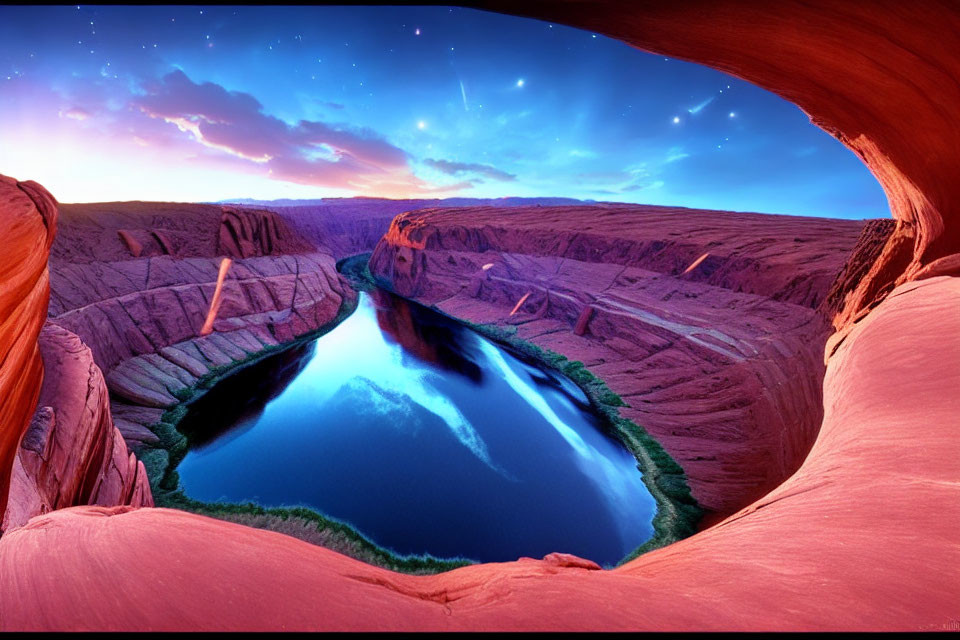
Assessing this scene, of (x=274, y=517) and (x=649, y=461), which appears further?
(x=649, y=461)

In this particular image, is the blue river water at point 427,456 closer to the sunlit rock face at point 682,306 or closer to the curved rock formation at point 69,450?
the sunlit rock face at point 682,306

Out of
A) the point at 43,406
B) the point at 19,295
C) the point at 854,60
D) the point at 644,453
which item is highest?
the point at 854,60

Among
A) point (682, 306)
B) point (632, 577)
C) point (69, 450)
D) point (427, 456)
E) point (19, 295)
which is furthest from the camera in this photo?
point (682, 306)

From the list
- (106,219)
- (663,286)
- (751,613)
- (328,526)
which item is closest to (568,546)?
(328,526)

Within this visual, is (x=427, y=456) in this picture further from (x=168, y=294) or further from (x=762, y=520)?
(x=168, y=294)

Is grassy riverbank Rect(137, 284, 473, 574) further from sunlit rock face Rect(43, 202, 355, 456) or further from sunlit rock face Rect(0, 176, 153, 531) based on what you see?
sunlit rock face Rect(0, 176, 153, 531)

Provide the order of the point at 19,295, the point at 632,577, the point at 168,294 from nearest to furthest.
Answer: the point at 632,577, the point at 19,295, the point at 168,294

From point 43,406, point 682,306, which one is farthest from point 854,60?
point 682,306
